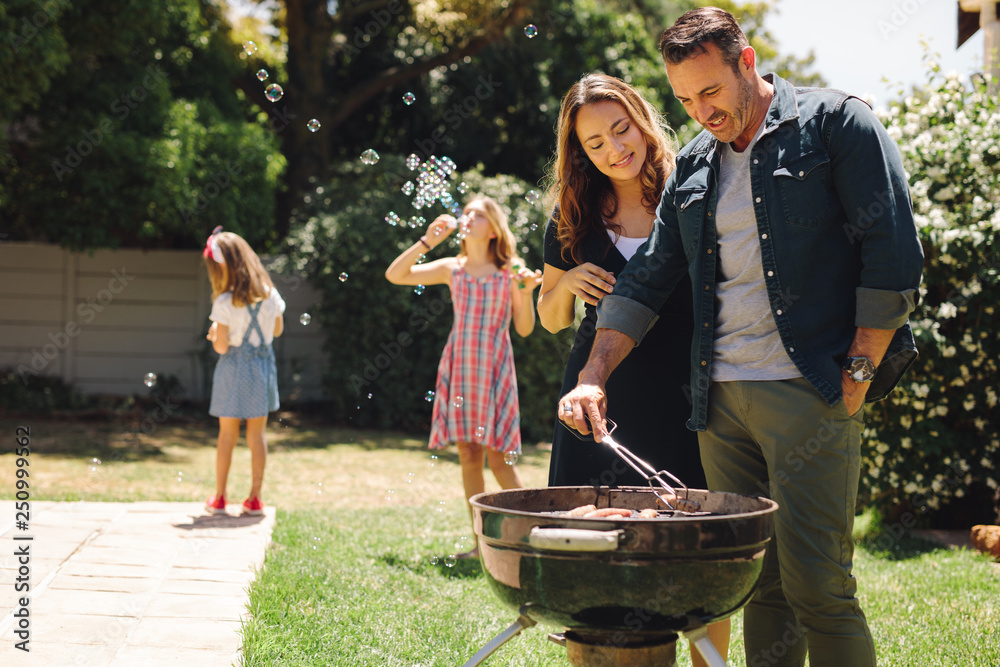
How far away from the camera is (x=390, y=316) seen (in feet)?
28.6

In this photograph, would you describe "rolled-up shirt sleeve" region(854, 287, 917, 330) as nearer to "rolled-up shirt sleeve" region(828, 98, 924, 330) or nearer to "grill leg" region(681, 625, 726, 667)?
"rolled-up shirt sleeve" region(828, 98, 924, 330)

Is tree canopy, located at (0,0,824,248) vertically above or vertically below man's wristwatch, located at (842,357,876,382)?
above

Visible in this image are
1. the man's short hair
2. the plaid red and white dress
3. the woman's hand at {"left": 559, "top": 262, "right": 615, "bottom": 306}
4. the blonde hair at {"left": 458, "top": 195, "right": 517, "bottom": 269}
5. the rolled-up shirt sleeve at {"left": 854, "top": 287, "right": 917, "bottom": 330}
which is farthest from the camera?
the blonde hair at {"left": 458, "top": 195, "right": 517, "bottom": 269}

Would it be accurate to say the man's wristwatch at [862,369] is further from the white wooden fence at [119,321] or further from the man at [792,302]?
the white wooden fence at [119,321]

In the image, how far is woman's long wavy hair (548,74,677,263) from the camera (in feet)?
8.03

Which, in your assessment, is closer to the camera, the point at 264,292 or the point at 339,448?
the point at 264,292

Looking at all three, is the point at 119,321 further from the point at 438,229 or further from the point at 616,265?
the point at 616,265

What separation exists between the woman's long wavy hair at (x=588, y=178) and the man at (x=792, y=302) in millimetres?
425

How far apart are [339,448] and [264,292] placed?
3.43 m

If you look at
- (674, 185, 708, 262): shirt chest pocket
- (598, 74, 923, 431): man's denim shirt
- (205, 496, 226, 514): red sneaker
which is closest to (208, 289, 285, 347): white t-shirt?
(205, 496, 226, 514): red sneaker

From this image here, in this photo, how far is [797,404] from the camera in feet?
5.94

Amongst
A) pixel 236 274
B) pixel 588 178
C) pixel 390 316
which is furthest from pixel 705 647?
pixel 390 316

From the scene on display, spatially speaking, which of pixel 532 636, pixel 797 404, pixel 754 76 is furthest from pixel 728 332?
pixel 532 636

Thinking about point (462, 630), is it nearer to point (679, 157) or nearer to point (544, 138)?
point (679, 157)
